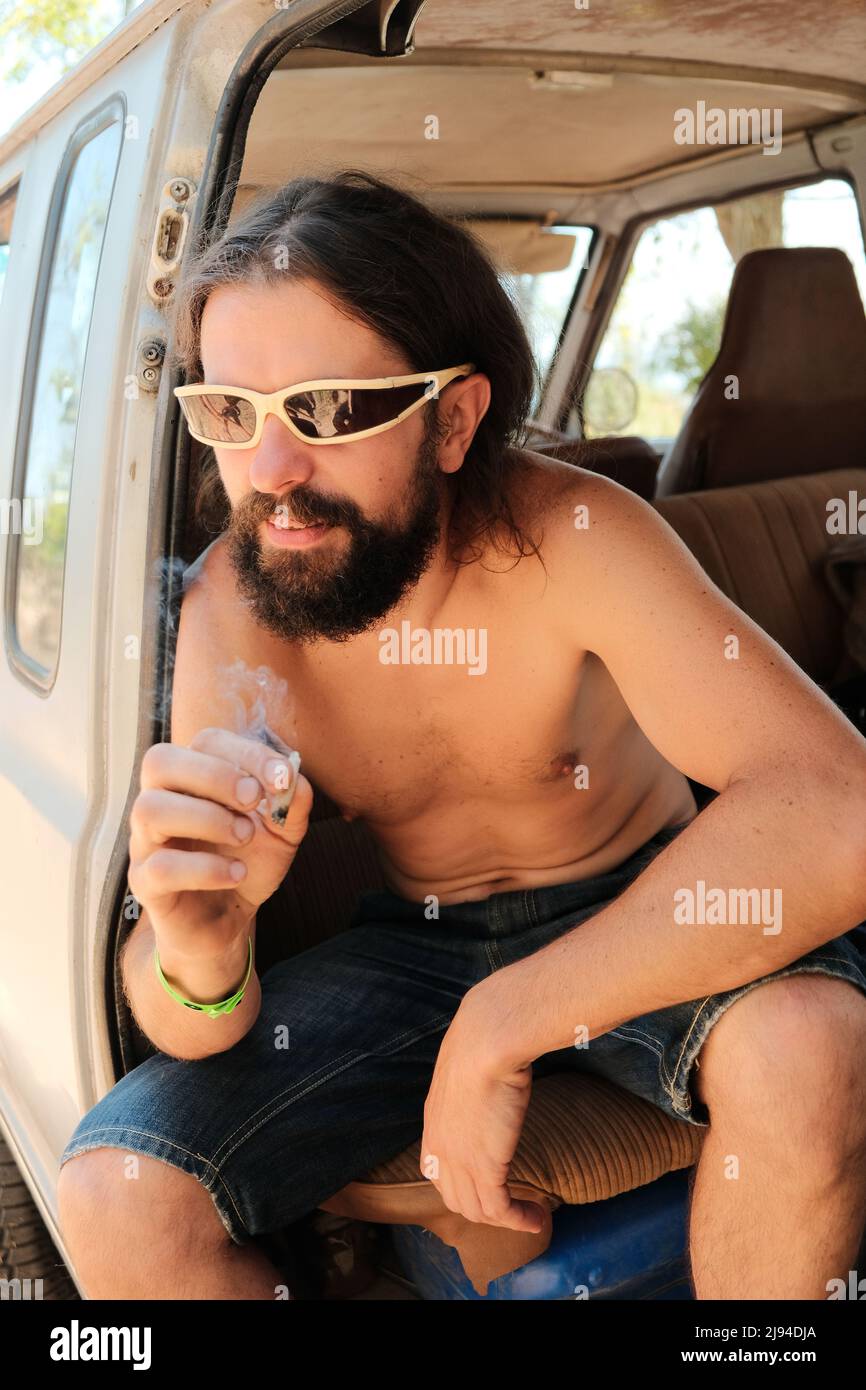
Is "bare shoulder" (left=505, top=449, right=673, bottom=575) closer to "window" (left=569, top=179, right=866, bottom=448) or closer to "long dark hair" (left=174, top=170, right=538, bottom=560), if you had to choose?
"long dark hair" (left=174, top=170, right=538, bottom=560)

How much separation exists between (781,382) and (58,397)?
2360mm

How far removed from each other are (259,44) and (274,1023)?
130 cm

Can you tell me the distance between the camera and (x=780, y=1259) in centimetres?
159

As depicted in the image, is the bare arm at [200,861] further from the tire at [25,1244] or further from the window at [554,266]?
the window at [554,266]

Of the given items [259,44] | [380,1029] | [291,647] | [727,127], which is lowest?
[380,1029]

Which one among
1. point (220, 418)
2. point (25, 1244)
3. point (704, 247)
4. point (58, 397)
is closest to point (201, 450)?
point (220, 418)

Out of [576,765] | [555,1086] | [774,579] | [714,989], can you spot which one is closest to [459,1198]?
[555,1086]

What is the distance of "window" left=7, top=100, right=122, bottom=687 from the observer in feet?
6.64

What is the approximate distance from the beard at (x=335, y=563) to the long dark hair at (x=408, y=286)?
74 mm

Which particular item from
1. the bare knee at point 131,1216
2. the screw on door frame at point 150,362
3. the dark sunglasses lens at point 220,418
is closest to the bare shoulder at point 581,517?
the dark sunglasses lens at point 220,418

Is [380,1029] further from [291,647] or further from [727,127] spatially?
[727,127]

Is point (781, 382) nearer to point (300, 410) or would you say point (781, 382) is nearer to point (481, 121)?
point (481, 121)

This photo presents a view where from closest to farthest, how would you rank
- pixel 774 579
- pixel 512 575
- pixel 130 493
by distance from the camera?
pixel 130 493, pixel 512 575, pixel 774 579

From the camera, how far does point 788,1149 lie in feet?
5.16
